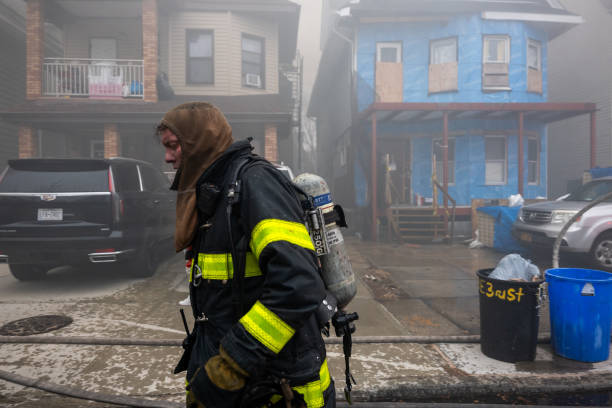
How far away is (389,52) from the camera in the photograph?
46.6 feet

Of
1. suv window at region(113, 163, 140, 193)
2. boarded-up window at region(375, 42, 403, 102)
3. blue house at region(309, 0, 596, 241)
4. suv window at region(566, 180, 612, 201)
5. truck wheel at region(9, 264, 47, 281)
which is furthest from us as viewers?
boarded-up window at region(375, 42, 403, 102)

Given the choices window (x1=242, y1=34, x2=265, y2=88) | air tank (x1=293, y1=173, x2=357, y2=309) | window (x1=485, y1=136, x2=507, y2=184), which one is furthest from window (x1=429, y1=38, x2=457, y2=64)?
air tank (x1=293, y1=173, x2=357, y2=309)

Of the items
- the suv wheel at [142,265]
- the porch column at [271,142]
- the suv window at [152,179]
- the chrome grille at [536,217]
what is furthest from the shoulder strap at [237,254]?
the porch column at [271,142]

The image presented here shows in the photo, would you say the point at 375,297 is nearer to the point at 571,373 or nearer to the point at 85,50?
the point at 571,373

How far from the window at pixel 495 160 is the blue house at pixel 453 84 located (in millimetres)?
36

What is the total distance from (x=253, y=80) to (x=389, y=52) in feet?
16.3

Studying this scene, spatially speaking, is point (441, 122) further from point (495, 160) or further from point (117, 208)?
point (117, 208)

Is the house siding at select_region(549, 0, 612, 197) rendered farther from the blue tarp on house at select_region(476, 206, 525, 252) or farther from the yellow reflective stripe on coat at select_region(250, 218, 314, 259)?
the yellow reflective stripe on coat at select_region(250, 218, 314, 259)

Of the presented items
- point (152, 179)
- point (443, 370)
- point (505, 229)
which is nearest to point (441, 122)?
point (505, 229)

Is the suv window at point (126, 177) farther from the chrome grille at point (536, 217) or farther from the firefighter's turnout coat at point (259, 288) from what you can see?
the chrome grille at point (536, 217)

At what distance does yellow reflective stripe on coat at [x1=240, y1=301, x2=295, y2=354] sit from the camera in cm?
125

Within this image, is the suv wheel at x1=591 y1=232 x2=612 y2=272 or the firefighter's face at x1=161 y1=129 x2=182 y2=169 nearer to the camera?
the firefighter's face at x1=161 y1=129 x2=182 y2=169

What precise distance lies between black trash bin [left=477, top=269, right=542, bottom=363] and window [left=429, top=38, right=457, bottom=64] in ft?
40.3

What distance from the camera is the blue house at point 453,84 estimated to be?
13625 mm
